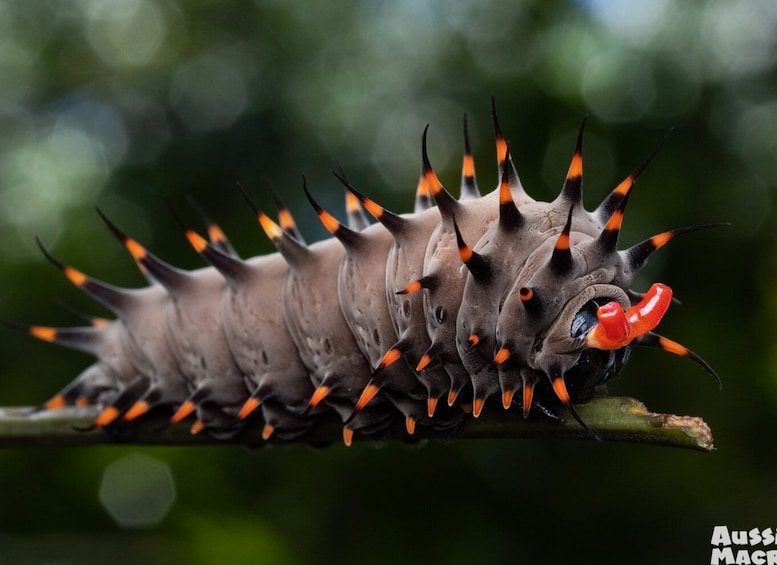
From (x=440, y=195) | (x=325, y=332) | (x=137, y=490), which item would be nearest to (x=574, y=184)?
(x=440, y=195)

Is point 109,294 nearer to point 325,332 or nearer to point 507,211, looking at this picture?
point 325,332

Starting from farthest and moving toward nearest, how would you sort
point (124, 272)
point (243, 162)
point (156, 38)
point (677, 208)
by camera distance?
point (156, 38) → point (243, 162) → point (124, 272) → point (677, 208)

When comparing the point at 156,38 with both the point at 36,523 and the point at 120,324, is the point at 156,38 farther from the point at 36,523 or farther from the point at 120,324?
the point at 120,324

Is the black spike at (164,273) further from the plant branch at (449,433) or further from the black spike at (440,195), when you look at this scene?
the black spike at (440,195)

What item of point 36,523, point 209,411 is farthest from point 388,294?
point 36,523

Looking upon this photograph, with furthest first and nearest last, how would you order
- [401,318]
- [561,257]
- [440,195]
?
1. [401,318]
2. [440,195]
3. [561,257]

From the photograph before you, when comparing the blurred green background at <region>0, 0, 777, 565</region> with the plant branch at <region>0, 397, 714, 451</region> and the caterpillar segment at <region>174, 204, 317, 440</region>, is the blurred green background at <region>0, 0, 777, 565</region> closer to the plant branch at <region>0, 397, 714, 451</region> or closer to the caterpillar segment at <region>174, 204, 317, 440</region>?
the plant branch at <region>0, 397, 714, 451</region>

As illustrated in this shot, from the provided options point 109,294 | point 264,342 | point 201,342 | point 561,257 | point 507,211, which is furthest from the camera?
point 109,294
